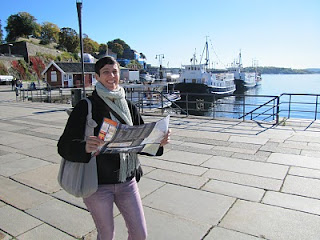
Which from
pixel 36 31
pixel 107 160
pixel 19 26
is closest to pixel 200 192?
pixel 107 160

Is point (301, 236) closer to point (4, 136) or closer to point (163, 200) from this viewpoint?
point (163, 200)

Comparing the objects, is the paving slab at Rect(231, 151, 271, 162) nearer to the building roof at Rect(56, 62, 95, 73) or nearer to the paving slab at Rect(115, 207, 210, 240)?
the paving slab at Rect(115, 207, 210, 240)

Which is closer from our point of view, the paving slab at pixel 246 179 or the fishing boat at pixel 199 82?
the paving slab at pixel 246 179

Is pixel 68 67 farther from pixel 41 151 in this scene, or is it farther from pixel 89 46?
pixel 89 46

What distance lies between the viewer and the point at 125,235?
3.06 meters

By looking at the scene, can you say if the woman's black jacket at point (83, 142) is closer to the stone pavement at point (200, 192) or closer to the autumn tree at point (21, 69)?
the stone pavement at point (200, 192)

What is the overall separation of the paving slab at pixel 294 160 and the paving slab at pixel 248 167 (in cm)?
30

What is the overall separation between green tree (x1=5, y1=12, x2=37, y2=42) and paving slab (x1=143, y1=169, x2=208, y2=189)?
76211mm

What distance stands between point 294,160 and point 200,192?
8.30ft

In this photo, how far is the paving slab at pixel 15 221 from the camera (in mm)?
3206

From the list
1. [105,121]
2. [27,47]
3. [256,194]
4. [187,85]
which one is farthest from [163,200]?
[27,47]

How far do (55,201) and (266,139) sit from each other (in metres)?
5.52

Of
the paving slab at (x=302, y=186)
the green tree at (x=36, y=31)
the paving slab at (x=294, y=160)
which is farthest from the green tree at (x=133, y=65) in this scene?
the paving slab at (x=302, y=186)

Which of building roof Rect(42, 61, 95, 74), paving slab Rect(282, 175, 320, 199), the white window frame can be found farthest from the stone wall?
paving slab Rect(282, 175, 320, 199)
